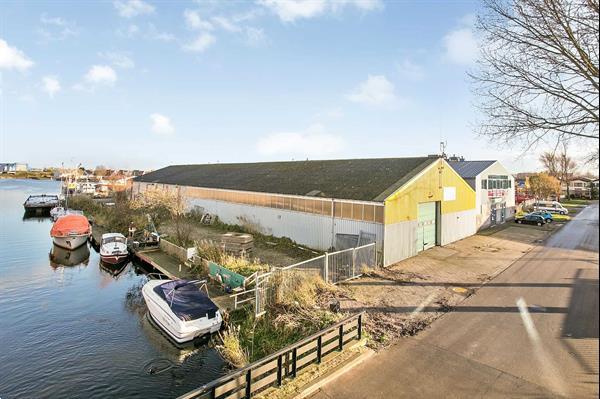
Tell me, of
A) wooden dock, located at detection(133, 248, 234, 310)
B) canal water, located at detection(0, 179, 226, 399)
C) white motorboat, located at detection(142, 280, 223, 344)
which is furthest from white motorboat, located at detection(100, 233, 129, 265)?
white motorboat, located at detection(142, 280, 223, 344)

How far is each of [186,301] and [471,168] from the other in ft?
103

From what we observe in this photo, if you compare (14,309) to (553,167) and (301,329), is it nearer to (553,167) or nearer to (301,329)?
(301,329)

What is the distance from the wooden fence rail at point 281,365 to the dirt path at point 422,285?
4.71 feet

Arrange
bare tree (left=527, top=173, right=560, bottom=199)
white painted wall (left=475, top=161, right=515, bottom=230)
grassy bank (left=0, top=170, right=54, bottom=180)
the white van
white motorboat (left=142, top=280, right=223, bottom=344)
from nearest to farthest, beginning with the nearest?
white motorboat (left=142, top=280, right=223, bottom=344) < white painted wall (left=475, top=161, right=515, bottom=230) < the white van < bare tree (left=527, top=173, right=560, bottom=199) < grassy bank (left=0, top=170, right=54, bottom=180)

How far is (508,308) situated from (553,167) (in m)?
69.5

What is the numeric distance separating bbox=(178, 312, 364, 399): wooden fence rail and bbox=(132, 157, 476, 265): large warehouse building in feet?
31.9

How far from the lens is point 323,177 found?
91.7 ft

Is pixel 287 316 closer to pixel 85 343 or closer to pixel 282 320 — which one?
pixel 282 320

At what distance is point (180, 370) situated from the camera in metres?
12.1

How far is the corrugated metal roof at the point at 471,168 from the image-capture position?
3325cm

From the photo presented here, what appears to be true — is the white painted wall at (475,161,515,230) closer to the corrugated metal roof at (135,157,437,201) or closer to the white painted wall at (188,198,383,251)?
the corrugated metal roof at (135,157,437,201)

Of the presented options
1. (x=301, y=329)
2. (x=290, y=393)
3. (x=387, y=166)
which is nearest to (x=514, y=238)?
(x=387, y=166)

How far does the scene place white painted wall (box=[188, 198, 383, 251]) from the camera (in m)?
21.1

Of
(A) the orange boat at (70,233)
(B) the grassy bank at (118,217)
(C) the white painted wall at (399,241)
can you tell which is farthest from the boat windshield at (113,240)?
(C) the white painted wall at (399,241)
